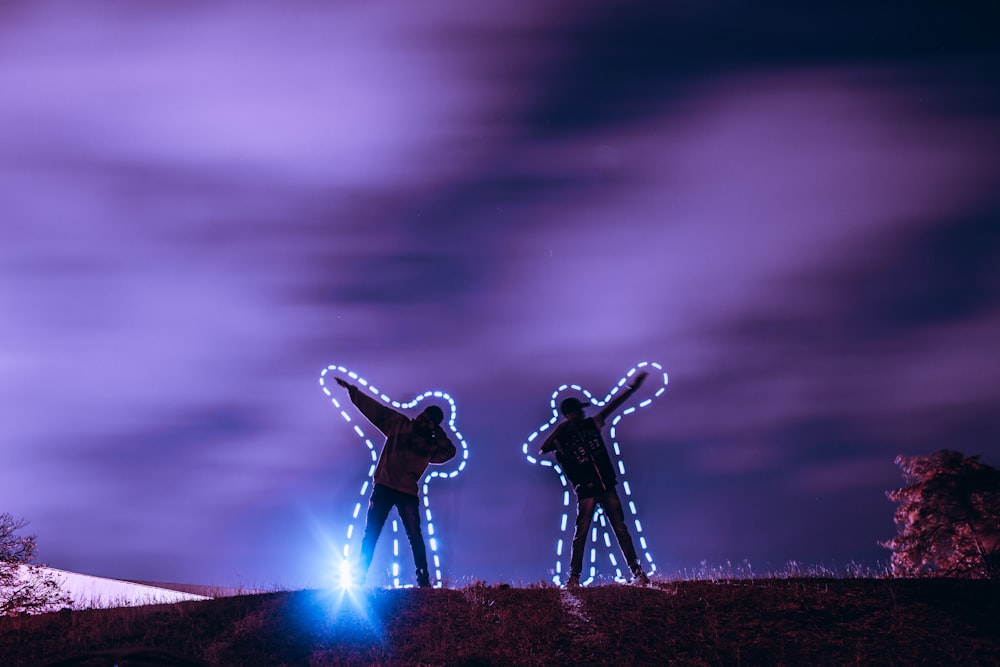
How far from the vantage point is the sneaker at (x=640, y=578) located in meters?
15.6

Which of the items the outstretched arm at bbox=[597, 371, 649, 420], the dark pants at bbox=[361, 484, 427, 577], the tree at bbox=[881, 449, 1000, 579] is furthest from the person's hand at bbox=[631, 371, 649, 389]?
the tree at bbox=[881, 449, 1000, 579]

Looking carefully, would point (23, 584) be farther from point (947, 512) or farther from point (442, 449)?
point (947, 512)

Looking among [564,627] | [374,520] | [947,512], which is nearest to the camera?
[564,627]

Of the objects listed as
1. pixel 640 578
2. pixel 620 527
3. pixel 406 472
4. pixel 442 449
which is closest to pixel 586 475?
pixel 620 527

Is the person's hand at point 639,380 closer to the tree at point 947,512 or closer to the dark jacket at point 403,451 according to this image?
the dark jacket at point 403,451

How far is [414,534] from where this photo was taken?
1572 cm

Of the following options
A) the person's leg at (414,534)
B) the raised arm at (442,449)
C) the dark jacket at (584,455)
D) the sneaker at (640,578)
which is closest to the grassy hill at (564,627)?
the sneaker at (640,578)

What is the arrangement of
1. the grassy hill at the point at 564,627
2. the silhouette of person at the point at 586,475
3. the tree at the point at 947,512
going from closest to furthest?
the grassy hill at the point at 564,627 < the silhouette of person at the point at 586,475 < the tree at the point at 947,512

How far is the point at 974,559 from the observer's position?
3128cm

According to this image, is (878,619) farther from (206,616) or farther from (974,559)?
(974,559)

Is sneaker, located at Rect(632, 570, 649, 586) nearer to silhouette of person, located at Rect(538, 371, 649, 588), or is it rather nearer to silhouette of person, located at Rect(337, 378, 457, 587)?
silhouette of person, located at Rect(538, 371, 649, 588)

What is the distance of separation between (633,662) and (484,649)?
2114 millimetres

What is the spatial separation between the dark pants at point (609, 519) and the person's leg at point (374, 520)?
3694 millimetres

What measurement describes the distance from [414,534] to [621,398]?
196 inches
